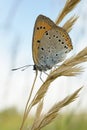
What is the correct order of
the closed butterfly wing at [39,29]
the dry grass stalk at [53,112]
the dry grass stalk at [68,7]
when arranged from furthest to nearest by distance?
1. the closed butterfly wing at [39,29]
2. the dry grass stalk at [68,7]
3. the dry grass stalk at [53,112]

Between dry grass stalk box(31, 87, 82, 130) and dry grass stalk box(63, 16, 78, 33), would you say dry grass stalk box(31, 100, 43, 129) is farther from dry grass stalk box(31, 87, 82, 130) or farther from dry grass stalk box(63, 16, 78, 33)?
dry grass stalk box(63, 16, 78, 33)

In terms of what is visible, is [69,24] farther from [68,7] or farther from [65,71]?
[65,71]

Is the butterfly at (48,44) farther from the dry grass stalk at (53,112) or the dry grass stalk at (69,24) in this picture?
the dry grass stalk at (53,112)

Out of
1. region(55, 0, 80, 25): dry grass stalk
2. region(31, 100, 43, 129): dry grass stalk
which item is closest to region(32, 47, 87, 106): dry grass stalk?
region(31, 100, 43, 129): dry grass stalk

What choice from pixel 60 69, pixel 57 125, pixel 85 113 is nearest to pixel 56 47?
pixel 60 69

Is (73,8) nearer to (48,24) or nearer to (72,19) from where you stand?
(72,19)

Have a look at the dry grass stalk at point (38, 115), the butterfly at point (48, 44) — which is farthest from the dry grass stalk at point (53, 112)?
the butterfly at point (48, 44)
